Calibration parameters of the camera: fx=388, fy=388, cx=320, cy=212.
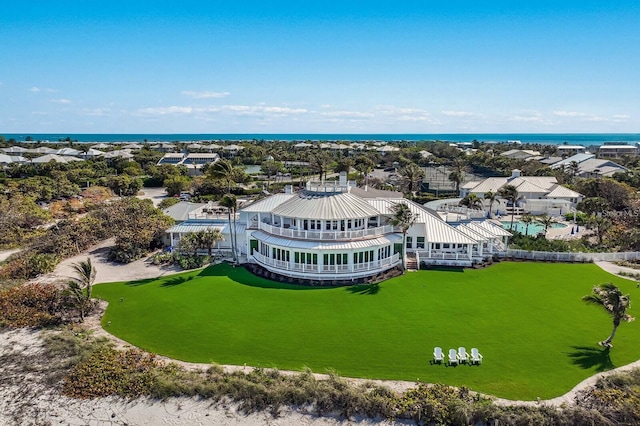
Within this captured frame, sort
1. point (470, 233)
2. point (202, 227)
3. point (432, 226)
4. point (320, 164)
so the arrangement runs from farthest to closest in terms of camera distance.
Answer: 1. point (320, 164)
2. point (202, 227)
3. point (432, 226)
4. point (470, 233)

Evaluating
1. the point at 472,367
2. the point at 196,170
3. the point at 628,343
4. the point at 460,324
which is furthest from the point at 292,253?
the point at 196,170

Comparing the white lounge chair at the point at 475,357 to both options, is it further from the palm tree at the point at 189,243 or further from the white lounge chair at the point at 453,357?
the palm tree at the point at 189,243

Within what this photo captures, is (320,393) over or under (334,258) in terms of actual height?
under

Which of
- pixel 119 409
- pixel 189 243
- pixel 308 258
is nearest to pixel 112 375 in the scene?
pixel 119 409

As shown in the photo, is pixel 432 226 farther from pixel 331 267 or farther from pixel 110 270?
pixel 110 270

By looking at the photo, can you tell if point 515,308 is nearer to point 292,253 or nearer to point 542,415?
point 542,415

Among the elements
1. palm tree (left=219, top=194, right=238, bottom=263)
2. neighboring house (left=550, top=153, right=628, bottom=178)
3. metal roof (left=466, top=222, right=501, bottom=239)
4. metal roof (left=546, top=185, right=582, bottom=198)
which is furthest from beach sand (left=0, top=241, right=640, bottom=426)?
neighboring house (left=550, top=153, right=628, bottom=178)

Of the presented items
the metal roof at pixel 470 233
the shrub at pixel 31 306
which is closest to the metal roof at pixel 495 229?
the metal roof at pixel 470 233

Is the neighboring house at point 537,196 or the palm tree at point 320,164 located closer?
the neighboring house at point 537,196
